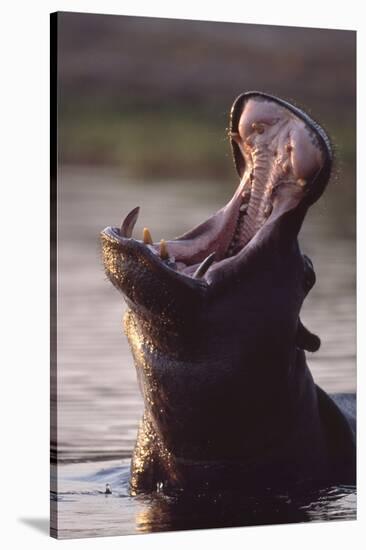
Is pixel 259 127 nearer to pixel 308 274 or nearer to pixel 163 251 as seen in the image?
pixel 308 274

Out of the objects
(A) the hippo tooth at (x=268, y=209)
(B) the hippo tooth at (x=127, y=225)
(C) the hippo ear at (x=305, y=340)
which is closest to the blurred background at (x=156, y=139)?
(A) the hippo tooth at (x=268, y=209)

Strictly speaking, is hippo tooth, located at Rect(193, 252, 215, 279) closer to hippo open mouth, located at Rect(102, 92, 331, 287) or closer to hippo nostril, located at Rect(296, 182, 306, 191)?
hippo open mouth, located at Rect(102, 92, 331, 287)

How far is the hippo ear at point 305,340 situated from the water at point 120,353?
0.65 metres

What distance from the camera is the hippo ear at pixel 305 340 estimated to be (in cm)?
900

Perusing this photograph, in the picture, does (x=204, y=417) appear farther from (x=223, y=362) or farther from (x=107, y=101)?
(x=107, y=101)

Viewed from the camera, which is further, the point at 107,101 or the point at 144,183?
the point at 144,183

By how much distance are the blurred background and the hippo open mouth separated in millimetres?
245

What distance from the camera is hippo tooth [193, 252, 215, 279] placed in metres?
8.55

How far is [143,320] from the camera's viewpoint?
8.70 metres

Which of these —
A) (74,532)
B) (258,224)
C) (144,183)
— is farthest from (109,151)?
(74,532)

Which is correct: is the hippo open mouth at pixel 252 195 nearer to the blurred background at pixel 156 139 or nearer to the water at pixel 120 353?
the blurred background at pixel 156 139

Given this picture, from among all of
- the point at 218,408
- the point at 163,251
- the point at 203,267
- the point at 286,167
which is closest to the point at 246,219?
the point at 286,167

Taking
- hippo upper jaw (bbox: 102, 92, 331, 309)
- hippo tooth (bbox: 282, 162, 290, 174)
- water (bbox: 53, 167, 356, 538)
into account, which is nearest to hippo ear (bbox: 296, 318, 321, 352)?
hippo upper jaw (bbox: 102, 92, 331, 309)

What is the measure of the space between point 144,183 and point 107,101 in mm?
988
